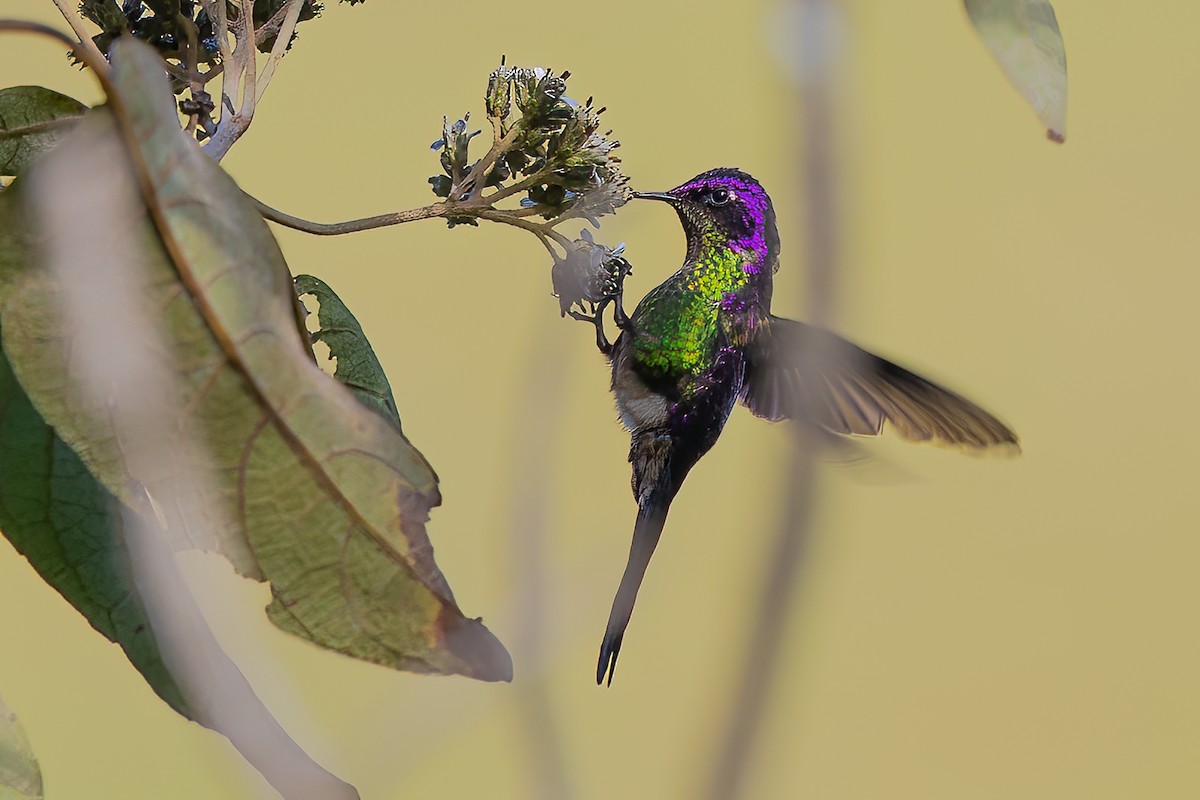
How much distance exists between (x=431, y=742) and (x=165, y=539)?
164mm

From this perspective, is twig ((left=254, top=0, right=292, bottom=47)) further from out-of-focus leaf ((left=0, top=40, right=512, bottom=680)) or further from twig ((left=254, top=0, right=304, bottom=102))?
out-of-focus leaf ((left=0, top=40, right=512, bottom=680))

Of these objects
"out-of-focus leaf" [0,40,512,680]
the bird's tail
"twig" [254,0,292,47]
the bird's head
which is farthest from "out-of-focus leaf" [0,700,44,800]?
the bird's head

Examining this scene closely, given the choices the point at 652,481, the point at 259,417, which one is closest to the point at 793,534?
the point at 259,417

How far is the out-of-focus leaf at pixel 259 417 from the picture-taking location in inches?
20.3

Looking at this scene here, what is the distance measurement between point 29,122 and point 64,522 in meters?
0.20

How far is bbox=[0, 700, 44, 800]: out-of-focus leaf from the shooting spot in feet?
2.04

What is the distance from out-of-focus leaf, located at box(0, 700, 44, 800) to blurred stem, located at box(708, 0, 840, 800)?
0.40 meters

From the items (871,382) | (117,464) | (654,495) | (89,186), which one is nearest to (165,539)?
(117,464)

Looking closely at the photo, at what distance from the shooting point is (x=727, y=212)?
124 cm

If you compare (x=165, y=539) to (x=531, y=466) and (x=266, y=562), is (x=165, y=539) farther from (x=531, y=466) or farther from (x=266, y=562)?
(x=531, y=466)

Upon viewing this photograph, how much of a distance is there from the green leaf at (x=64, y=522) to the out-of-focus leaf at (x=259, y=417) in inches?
4.3

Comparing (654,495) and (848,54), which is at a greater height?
(848,54)

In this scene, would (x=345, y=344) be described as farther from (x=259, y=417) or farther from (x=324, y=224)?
(x=259, y=417)

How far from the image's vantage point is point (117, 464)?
538 millimetres
